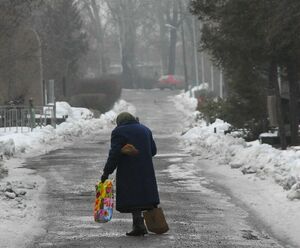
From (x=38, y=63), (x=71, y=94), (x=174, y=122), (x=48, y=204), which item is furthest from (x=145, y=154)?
(x=71, y=94)

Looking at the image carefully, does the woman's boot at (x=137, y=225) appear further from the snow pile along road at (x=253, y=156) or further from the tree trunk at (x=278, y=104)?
the tree trunk at (x=278, y=104)

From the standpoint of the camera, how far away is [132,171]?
8.86 m

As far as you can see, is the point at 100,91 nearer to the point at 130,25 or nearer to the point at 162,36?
the point at 130,25

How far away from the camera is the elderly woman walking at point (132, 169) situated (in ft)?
28.9

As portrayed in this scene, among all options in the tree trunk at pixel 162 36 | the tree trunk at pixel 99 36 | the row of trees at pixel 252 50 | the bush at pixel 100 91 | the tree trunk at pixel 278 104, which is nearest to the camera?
the row of trees at pixel 252 50

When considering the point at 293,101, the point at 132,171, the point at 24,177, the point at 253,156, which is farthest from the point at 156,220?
the point at 293,101

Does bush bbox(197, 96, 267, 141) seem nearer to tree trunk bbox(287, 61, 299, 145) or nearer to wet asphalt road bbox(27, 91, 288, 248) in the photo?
tree trunk bbox(287, 61, 299, 145)

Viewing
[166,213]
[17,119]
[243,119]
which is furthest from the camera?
[17,119]

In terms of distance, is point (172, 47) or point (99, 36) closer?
point (99, 36)

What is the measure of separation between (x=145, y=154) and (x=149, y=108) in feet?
151

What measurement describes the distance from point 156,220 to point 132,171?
0.65 m

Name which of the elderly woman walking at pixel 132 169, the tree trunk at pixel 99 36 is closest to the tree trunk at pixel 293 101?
the elderly woman walking at pixel 132 169

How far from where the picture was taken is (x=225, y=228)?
9.51m

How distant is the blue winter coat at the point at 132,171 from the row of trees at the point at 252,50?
20.1 feet
